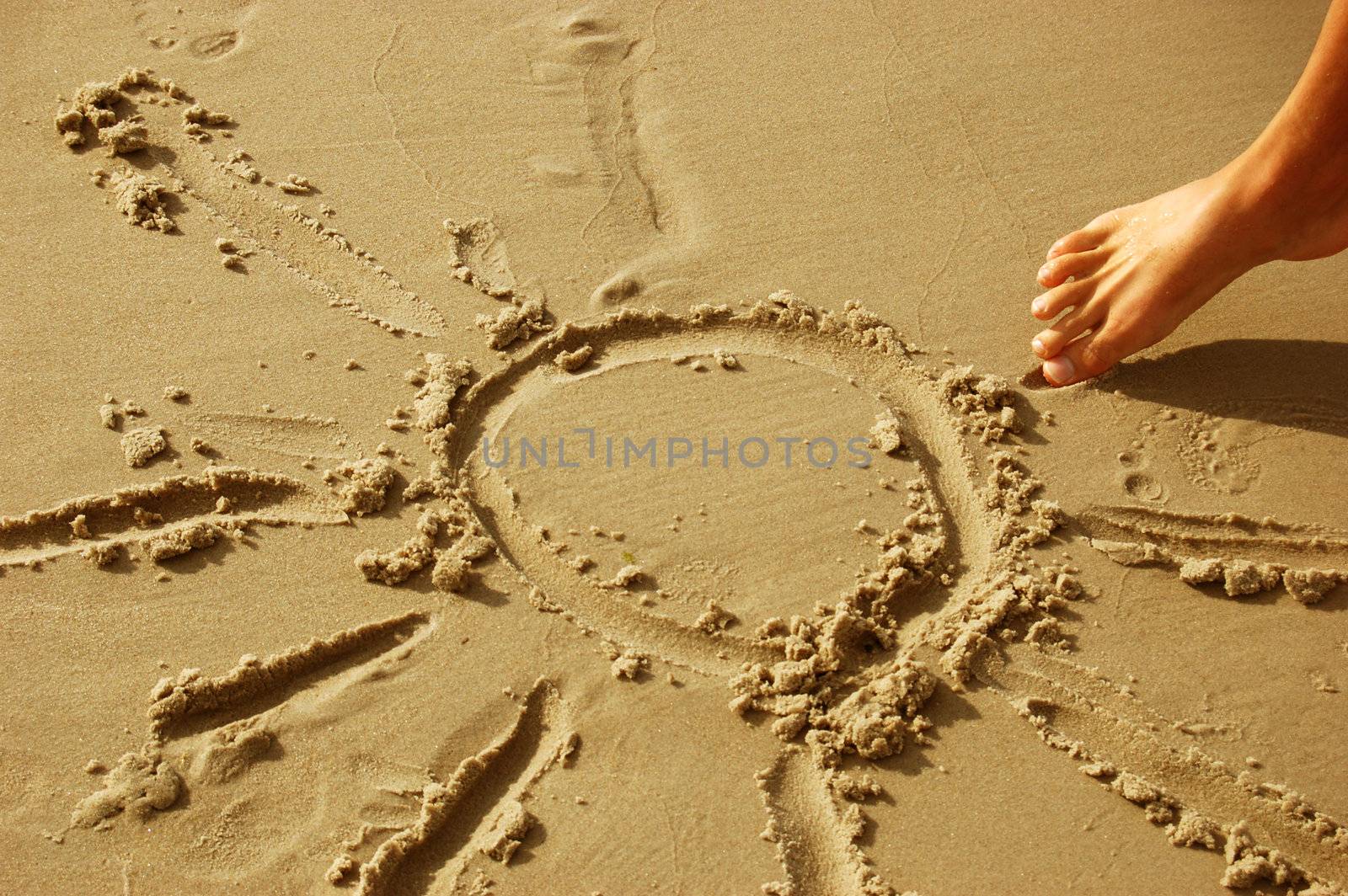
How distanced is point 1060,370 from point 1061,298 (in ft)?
0.56

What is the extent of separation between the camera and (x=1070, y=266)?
93.4 inches

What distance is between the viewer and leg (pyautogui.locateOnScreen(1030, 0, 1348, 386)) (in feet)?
7.19

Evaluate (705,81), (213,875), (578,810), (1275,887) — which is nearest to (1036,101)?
(705,81)

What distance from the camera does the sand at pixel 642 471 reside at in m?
1.80

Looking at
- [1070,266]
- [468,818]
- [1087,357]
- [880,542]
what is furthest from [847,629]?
[1070,266]

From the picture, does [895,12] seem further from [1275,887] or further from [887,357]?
[1275,887]

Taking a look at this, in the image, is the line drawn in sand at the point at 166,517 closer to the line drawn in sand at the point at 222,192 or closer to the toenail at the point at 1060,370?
the line drawn in sand at the point at 222,192

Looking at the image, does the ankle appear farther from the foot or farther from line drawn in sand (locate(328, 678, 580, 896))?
line drawn in sand (locate(328, 678, 580, 896))

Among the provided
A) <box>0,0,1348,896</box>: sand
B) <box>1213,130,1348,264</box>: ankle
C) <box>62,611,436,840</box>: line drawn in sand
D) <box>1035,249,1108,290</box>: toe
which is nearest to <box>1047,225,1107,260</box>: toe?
<box>1035,249,1108,290</box>: toe

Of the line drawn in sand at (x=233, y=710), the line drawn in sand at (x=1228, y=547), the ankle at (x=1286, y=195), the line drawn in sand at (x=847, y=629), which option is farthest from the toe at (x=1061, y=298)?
the line drawn in sand at (x=233, y=710)

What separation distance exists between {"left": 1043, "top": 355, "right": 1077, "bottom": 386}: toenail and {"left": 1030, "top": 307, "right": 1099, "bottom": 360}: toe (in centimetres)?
2

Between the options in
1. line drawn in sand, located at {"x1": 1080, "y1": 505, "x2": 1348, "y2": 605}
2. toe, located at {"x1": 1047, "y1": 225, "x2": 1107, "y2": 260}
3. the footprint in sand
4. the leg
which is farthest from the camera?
the footprint in sand

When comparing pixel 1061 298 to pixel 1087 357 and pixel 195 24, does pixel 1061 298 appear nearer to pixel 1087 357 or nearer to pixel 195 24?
pixel 1087 357

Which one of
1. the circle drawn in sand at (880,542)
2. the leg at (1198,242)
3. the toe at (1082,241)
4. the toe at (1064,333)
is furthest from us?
the toe at (1082,241)
